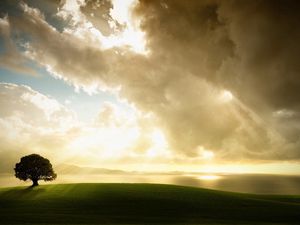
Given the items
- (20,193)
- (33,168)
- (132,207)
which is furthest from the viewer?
(33,168)

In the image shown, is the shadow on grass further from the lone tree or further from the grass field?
the lone tree

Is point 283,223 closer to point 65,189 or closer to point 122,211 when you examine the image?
Answer: point 122,211

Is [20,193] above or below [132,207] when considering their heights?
above

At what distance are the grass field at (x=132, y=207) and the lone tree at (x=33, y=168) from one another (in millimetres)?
7552

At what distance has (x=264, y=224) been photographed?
38.8 metres

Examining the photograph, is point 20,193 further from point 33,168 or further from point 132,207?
point 132,207

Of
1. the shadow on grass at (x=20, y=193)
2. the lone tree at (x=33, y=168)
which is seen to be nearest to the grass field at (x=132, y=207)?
the shadow on grass at (x=20, y=193)

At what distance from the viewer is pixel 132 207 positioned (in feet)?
165

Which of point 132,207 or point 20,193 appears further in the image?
point 20,193

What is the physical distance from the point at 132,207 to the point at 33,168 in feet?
117

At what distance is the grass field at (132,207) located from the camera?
41.2 metres

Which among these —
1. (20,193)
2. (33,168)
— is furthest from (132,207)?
(33,168)

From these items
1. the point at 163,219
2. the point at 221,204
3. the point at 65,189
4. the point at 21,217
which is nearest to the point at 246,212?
the point at 221,204

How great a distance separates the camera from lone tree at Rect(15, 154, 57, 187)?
74.0 m
